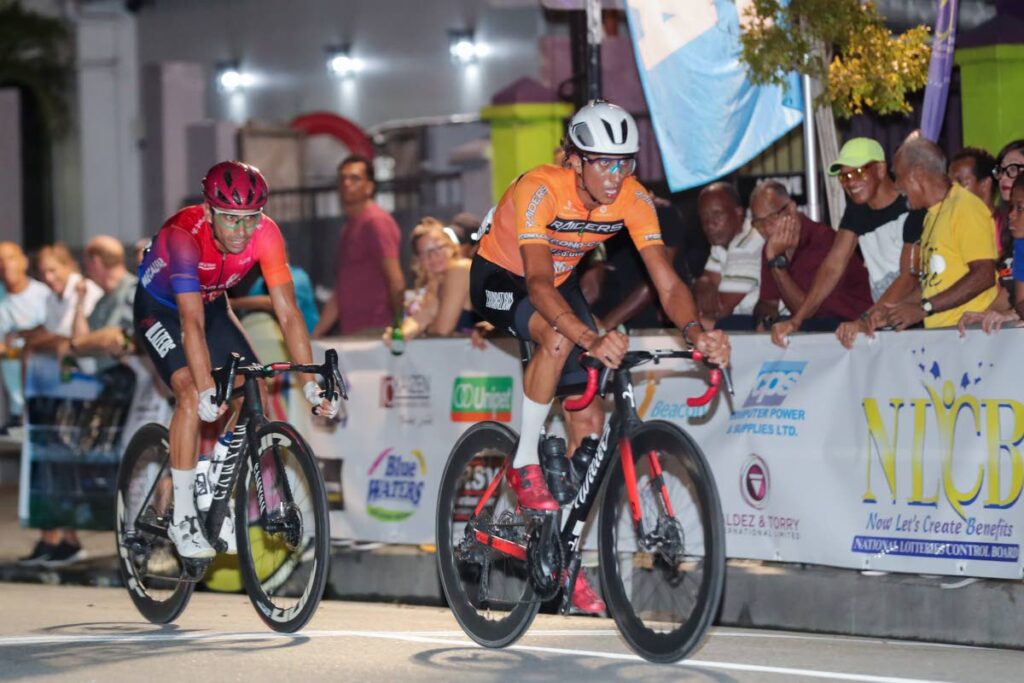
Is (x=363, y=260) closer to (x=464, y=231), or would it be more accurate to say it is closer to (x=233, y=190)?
(x=464, y=231)

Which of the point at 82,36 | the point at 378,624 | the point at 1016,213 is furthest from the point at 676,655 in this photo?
the point at 82,36

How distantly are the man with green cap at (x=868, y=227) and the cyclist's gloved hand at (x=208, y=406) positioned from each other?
3.25 meters

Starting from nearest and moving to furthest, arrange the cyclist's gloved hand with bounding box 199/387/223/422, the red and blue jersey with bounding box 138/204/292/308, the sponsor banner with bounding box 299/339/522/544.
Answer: the cyclist's gloved hand with bounding box 199/387/223/422
the red and blue jersey with bounding box 138/204/292/308
the sponsor banner with bounding box 299/339/522/544

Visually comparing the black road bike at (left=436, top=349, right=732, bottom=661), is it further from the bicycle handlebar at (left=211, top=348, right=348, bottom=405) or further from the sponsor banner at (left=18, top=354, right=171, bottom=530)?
the sponsor banner at (left=18, top=354, right=171, bottom=530)

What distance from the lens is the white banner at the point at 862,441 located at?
8148mm

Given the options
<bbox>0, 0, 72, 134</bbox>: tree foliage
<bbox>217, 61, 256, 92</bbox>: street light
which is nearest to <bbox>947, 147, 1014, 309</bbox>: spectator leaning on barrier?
<bbox>0, 0, 72, 134</bbox>: tree foliage

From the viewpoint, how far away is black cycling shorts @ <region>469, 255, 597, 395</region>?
24.6ft

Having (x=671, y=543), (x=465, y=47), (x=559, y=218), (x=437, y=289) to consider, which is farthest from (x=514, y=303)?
(x=465, y=47)

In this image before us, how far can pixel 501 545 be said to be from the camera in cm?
762

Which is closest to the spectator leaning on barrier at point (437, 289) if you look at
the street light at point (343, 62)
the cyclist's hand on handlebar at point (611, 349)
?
the cyclist's hand on handlebar at point (611, 349)

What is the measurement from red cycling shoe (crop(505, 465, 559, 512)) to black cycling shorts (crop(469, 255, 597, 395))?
0.41 meters

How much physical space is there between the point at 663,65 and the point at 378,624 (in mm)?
4838

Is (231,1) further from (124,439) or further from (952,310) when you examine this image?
(952,310)

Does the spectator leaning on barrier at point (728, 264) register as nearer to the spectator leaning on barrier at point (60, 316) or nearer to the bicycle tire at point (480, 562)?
the bicycle tire at point (480, 562)
